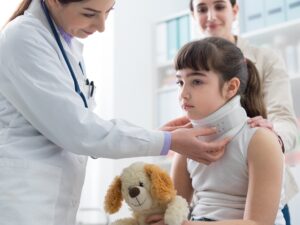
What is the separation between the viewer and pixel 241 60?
58.7 inches

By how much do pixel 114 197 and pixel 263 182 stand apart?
410mm

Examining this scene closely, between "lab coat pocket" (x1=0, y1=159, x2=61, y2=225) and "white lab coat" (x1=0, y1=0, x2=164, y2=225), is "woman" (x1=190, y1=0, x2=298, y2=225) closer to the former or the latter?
"white lab coat" (x1=0, y1=0, x2=164, y2=225)

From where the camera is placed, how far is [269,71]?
1880 millimetres

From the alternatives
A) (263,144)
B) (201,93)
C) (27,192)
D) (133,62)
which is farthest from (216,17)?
(133,62)

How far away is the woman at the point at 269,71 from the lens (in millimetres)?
1695

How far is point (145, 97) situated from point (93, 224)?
1.08 metres

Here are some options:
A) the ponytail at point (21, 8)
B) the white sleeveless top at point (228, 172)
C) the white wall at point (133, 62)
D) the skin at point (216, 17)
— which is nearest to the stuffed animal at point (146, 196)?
the white sleeveless top at point (228, 172)

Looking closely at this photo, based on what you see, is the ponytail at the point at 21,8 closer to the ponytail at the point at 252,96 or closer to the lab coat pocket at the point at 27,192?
the lab coat pocket at the point at 27,192

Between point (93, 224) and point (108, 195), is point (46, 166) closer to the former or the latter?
point (108, 195)

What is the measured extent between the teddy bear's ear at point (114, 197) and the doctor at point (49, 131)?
0.09 metres

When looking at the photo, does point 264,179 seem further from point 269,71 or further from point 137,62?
point 137,62

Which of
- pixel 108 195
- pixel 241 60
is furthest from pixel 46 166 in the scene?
pixel 241 60

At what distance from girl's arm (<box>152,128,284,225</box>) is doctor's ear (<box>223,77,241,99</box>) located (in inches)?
6.2

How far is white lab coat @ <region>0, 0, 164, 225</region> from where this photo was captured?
1.21 m
